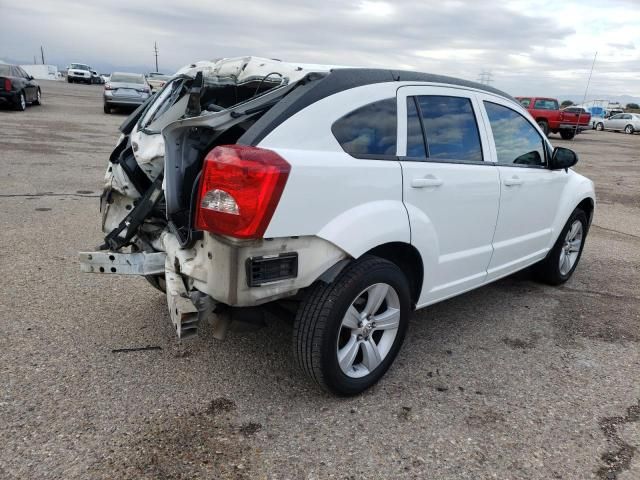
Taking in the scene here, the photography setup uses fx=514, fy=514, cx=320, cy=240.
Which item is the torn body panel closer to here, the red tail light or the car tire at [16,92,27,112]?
the red tail light

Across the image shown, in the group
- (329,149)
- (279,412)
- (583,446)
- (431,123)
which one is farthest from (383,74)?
(583,446)

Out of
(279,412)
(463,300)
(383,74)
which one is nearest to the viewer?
(279,412)

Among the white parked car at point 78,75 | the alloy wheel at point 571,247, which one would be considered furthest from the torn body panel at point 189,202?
the white parked car at point 78,75

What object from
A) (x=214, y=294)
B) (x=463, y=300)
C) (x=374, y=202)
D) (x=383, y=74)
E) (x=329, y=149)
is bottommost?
(x=463, y=300)

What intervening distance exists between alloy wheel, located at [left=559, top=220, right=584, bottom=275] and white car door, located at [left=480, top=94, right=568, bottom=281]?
0.53 m

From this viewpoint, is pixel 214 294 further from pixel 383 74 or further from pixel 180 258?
pixel 383 74

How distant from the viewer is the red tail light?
2.30 m

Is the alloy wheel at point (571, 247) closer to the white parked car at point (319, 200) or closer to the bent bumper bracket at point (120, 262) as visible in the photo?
the white parked car at point (319, 200)

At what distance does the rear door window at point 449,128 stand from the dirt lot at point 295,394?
4.39 ft

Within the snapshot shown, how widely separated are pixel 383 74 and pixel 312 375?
174cm

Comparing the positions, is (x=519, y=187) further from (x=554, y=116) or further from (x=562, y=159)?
(x=554, y=116)

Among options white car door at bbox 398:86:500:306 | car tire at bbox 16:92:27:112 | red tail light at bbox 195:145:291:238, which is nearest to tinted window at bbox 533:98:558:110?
car tire at bbox 16:92:27:112

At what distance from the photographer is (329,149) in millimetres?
2602

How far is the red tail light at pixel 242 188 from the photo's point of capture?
2.30 m
